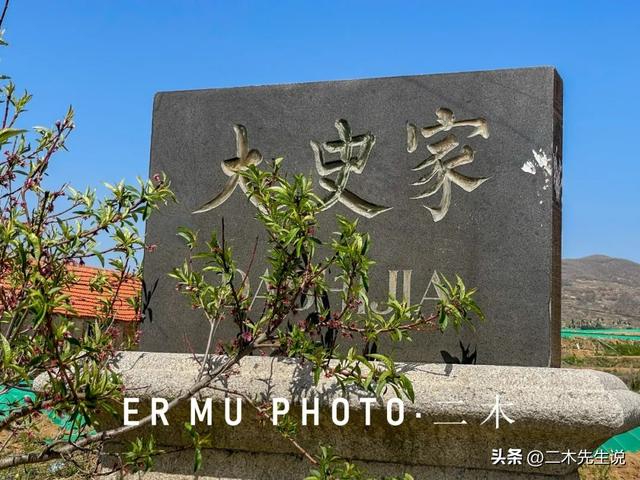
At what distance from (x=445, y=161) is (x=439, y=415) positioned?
3.69ft

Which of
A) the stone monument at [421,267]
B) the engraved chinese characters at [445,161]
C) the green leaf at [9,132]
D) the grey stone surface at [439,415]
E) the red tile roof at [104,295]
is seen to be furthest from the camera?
the red tile roof at [104,295]

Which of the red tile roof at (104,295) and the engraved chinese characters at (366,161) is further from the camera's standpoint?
the red tile roof at (104,295)

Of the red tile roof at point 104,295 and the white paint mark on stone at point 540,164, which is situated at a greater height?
the white paint mark on stone at point 540,164

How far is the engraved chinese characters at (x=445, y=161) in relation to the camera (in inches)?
126


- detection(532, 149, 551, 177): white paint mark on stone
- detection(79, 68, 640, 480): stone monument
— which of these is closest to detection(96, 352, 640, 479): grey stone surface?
detection(79, 68, 640, 480): stone monument

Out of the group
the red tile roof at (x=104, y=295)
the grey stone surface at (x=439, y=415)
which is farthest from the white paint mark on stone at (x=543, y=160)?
the red tile roof at (x=104, y=295)

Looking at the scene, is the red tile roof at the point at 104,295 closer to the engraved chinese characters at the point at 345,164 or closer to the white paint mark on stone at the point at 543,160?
the engraved chinese characters at the point at 345,164

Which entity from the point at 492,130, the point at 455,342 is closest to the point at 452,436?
the point at 455,342

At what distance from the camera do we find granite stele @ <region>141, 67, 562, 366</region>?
10.1 ft

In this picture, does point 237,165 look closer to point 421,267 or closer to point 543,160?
point 421,267

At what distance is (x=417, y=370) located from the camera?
297 centimetres

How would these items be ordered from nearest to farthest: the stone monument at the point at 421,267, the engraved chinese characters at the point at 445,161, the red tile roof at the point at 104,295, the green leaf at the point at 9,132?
the green leaf at the point at 9,132
the stone monument at the point at 421,267
the engraved chinese characters at the point at 445,161
the red tile roof at the point at 104,295

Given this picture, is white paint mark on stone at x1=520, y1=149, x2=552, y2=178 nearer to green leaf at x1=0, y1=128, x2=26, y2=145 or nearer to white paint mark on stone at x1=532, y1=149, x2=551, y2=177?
white paint mark on stone at x1=532, y1=149, x2=551, y2=177

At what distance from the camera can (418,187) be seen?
3238 mm
